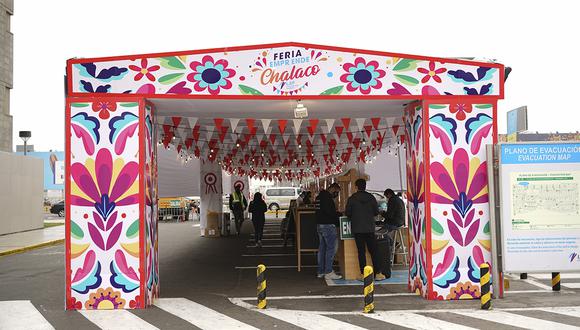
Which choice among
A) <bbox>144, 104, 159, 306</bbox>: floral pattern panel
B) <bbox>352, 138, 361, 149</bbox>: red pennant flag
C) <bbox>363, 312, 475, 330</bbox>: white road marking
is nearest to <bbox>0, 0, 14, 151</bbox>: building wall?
<bbox>352, 138, 361, 149</bbox>: red pennant flag

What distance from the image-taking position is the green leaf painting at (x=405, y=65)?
975 centimetres

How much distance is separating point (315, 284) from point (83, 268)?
14.2ft

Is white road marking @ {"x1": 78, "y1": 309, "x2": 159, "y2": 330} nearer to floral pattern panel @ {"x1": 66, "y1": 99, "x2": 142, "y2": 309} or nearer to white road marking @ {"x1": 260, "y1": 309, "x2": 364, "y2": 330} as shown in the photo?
floral pattern panel @ {"x1": 66, "y1": 99, "x2": 142, "y2": 309}

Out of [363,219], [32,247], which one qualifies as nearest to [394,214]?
[363,219]

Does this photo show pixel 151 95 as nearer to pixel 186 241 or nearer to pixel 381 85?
pixel 381 85

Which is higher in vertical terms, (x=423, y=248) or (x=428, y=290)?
(x=423, y=248)

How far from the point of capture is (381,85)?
9742 mm

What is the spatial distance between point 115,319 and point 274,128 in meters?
9.04

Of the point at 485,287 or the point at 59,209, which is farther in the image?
the point at 59,209

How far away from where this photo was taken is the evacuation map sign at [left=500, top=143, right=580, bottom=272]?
31.4 ft

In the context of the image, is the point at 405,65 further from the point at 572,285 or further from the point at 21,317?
the point at 21,317

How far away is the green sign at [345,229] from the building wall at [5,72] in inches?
983

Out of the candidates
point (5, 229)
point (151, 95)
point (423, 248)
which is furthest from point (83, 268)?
point (5, 229)

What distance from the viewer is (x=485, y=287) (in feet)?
29.1
